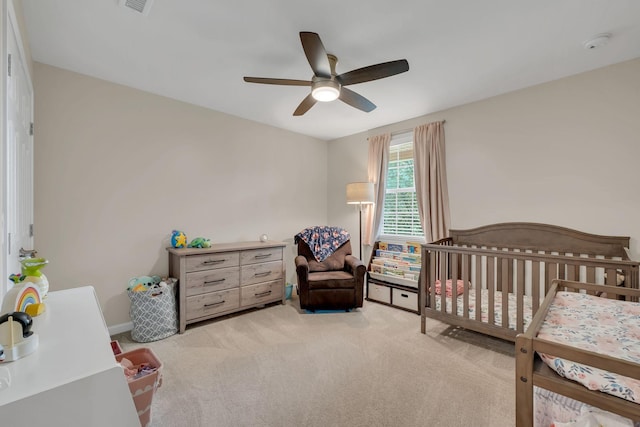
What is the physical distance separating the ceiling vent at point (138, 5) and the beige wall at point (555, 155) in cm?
313

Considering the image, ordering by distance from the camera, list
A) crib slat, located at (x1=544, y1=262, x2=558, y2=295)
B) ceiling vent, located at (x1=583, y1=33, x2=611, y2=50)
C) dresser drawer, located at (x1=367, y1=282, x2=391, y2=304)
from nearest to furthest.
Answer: ceiling vent, located at (x1=583, y1=33, x2=611, y2=50) → crib slat, located at (x1=544, y1=262, x2=558, y2=295) → dresser drawer, located at (x1=367, y1=282, x2=391, y2=304)

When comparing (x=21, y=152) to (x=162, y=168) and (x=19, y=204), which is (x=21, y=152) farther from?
(x=162, y=168)

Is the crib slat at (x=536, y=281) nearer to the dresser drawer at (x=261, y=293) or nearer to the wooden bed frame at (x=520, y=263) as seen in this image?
the wooden bed frame at (x=520, y=263)

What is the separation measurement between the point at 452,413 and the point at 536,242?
2.02 meters

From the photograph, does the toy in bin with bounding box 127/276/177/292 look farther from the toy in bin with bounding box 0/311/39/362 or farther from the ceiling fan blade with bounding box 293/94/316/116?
the ceiling fan blade with bounding box 293/94/316/116

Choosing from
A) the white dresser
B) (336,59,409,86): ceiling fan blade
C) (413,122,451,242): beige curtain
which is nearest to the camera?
the white dresser

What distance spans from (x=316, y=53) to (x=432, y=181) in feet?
7.59

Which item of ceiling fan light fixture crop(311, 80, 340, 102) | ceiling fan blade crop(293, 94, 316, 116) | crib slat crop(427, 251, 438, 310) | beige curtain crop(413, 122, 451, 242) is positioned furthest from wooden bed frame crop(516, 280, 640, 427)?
beige curtain crop(413, 122, 451, 242)

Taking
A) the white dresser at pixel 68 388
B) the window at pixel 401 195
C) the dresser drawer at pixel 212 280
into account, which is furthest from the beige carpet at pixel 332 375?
the window at pixel 401 195

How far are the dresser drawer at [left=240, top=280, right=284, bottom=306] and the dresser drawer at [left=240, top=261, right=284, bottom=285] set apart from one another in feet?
0.20

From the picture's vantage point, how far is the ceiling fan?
175 cm

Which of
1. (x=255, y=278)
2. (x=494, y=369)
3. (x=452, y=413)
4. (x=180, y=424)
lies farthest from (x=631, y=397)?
(x=255, y=278)

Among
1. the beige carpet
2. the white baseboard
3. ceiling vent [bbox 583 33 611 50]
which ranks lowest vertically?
the beige carpet

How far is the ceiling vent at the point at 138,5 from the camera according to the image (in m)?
1.66
